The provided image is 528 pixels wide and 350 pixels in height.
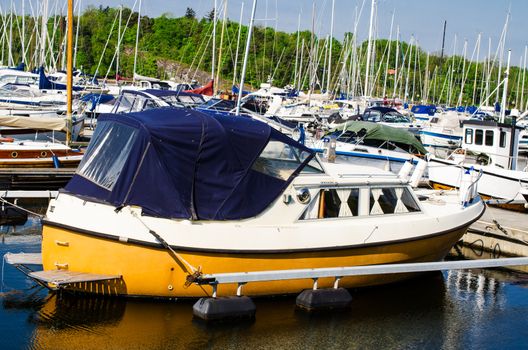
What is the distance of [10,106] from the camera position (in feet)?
128

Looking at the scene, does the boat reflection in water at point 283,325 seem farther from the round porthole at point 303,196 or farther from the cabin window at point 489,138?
the cabin window at point 489,138

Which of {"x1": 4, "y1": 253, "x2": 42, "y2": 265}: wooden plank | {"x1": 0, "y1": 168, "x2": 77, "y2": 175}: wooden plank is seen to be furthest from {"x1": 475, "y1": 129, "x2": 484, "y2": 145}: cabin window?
{"x1": 4, "y1": 253, "x2": 42, "y2": 265}: wooden plank

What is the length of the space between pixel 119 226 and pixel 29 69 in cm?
5225

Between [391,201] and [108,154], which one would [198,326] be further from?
[391,201]

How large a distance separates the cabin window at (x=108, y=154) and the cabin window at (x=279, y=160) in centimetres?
224

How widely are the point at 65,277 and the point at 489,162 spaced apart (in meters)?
17.8

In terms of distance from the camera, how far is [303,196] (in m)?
14.2

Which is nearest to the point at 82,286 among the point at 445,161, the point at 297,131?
the point at 297,131

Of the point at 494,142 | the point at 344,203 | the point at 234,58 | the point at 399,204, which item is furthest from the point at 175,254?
the point at 234,58

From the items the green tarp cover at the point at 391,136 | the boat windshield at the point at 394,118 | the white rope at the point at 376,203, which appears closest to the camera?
the white rope at the point at 376,203

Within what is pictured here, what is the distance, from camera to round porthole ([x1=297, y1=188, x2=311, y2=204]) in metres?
14.1

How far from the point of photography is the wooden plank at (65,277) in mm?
12680

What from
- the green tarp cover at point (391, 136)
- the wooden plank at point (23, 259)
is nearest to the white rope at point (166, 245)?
the wooden plank at point (23, 259)

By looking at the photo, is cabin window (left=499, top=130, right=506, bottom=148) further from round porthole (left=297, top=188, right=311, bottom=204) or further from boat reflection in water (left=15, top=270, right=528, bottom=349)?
round porthole (left=297, top=188, right=311, bottom=204)
